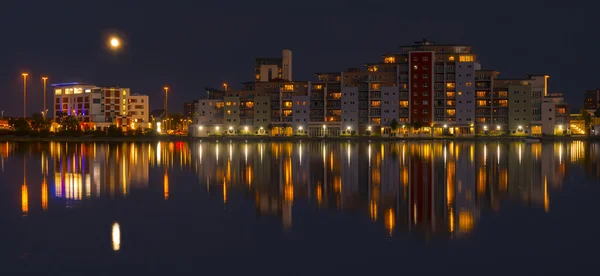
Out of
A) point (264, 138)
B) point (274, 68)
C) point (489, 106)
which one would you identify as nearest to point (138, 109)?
point (274, 68)

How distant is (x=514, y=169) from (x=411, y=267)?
23.6 metres

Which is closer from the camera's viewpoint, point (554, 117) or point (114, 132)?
point (114, 132)

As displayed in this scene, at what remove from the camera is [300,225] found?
1595cm

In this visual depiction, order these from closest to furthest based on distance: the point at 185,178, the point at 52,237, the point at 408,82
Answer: the point at 52,237 < the point at 185,178 < the point at 408,82

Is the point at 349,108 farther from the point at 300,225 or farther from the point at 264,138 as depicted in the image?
the point at 300,225

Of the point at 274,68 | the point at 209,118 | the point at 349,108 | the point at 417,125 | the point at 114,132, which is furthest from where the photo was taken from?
the point at 274,68

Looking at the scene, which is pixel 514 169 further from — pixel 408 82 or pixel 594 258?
pixel 408 82

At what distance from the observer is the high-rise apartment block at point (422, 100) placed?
9712cm

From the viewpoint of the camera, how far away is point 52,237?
1441cm

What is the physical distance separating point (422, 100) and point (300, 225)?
8485 centimetres

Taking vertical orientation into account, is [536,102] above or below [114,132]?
above

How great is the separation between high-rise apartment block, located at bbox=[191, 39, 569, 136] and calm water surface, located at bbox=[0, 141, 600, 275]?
70.3m

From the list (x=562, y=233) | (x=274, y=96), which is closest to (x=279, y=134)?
(x=274, y=96)

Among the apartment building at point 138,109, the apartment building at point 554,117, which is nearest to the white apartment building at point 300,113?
the apartment building at point 554,117
